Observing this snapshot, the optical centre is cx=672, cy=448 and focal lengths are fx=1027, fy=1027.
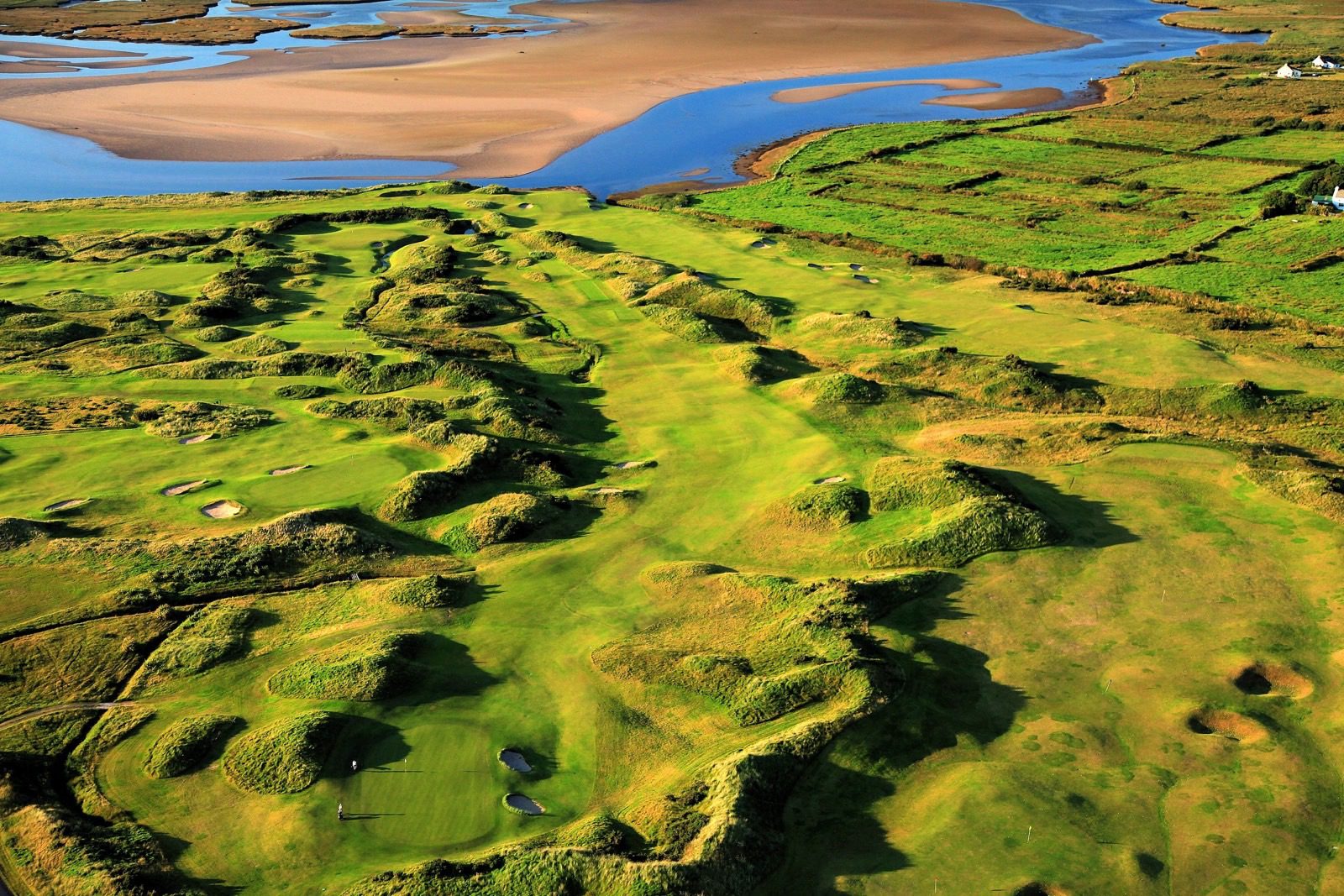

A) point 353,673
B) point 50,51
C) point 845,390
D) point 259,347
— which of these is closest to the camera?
point 353,673

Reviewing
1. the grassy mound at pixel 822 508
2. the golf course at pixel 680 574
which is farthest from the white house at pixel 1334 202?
the grassy mound at pixel 822 508

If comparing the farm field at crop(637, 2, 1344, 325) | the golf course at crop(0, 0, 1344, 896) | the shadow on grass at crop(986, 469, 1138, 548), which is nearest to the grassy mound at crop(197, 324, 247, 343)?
the golf course at crop(0, 0, 1344, 896)

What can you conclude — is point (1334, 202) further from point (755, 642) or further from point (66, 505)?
point (66, 505)

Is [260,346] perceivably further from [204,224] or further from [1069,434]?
[1069,434]

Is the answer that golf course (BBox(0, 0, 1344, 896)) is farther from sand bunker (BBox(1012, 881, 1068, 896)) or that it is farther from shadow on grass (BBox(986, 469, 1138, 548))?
shadow on grass (BBox(986, 469, 1138, 548))

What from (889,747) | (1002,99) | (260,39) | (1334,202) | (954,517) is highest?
(260,39)

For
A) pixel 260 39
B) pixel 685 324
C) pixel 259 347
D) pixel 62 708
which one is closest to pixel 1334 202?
pixel 685 324

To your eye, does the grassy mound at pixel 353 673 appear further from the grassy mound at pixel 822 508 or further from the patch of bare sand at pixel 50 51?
the patch of bare sand at pixel 50 51

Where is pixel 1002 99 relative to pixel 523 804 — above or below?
above
